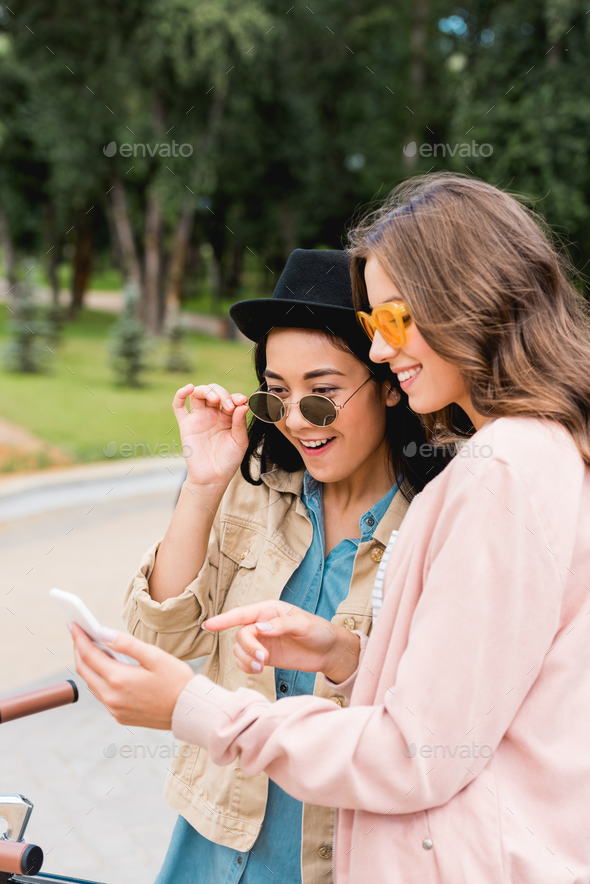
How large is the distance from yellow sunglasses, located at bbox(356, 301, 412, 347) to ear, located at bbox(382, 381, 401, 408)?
468mm

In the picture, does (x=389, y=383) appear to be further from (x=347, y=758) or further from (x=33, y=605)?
(x=33, y=605)

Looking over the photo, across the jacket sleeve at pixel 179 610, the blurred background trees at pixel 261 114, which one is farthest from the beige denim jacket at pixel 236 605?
the blurred background trees at pixel 261 114

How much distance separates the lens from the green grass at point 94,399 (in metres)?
13.0

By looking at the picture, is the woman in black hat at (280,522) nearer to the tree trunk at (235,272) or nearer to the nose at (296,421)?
the nose at (296,421)

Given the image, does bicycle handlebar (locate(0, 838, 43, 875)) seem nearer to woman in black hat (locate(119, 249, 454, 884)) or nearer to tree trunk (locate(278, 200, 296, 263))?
woman in black hat (locate(119, 249, 454, 884))

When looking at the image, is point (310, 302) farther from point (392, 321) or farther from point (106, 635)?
point (106, 635)

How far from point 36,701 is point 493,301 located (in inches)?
43.1

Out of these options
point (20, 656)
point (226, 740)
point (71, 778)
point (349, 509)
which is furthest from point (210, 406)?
point (20, 656)

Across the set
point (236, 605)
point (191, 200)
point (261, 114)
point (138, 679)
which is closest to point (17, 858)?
point (138, 679)

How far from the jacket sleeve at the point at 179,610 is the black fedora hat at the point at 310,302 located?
1.63 feet

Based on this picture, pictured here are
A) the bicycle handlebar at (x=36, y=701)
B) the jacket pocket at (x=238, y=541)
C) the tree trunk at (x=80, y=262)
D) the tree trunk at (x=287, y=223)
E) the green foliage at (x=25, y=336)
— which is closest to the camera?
the bicycle handlebar at (x=36, y=701)

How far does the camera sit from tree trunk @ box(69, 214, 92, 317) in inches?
989

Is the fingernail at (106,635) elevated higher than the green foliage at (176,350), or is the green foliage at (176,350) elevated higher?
the fingernail at (106,635)

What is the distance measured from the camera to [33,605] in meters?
6.11
